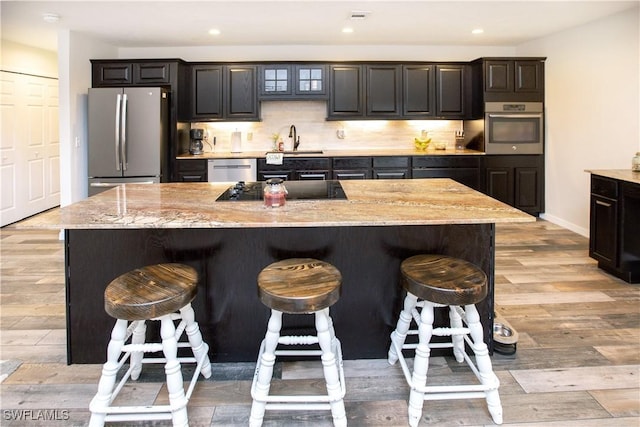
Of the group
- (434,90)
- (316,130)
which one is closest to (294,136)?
(316,130)

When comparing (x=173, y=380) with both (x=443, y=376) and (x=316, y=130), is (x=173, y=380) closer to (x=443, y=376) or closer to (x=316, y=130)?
(x=443, y=376)

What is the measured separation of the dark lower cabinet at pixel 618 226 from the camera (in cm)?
371

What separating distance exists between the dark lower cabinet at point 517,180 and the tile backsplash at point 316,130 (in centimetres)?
85

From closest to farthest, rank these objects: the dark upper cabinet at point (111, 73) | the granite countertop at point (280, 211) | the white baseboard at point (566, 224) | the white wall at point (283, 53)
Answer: the granite countertop at point (280, 211)
the white baseboard at point (566, 224)
the dark upper cabinet at point (111, 73)
the white wall at point (283, 53)

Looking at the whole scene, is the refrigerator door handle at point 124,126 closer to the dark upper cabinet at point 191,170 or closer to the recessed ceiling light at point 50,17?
the dark upper cabinet at point 191,170

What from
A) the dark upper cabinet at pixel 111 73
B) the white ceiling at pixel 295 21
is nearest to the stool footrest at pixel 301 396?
the white ceiling at pixel 295 21

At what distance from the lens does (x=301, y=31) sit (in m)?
5.47

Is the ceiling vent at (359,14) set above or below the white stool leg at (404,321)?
above

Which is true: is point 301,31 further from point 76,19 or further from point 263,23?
point 76,19

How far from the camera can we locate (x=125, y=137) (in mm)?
5395

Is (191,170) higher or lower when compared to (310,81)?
lower

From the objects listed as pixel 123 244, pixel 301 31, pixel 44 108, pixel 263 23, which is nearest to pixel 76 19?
pixel 263 23

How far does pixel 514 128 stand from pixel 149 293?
5.48 m

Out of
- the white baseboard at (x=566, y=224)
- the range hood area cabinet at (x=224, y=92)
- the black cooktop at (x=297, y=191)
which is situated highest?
the range hood area cabinet at (x=224, y=92)
